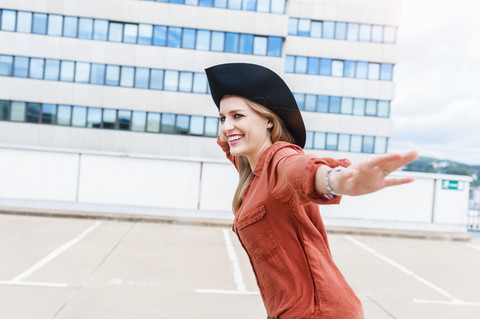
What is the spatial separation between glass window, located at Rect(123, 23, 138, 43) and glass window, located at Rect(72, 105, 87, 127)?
6.17 metres

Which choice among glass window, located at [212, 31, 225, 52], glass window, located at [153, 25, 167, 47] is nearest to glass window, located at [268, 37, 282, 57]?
glass window, located at [212, 31, 225, 52]

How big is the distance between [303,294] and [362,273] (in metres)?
5.05

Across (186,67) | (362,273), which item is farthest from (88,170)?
(186,67)

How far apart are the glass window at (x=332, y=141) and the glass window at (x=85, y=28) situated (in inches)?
838

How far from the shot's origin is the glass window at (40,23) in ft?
94.6

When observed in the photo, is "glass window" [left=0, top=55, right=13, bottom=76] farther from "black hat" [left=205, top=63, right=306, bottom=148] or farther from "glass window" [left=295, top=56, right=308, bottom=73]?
"black hat" [left=205, top=63, right=306, bottom=148]

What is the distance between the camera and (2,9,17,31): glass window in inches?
1129

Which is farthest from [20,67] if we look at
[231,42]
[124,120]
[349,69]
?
[349,69]

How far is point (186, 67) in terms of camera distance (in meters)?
30.1

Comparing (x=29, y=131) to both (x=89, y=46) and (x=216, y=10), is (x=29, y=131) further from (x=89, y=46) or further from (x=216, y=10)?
(x=216, y=10)

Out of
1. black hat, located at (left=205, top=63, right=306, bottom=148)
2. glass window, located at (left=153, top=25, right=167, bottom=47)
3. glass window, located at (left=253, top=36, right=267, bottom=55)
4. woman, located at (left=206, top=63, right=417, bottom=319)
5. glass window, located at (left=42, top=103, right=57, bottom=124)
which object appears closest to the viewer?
woman, located at (left=206, top=63, right=417, bottom=319)

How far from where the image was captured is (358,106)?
3512 cm

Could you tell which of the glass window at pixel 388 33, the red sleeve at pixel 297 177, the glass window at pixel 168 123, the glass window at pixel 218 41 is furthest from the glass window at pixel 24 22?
the red sleeve at pixel 297 177

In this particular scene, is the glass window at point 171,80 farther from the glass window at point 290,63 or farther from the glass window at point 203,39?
the glass window at point 290,63
